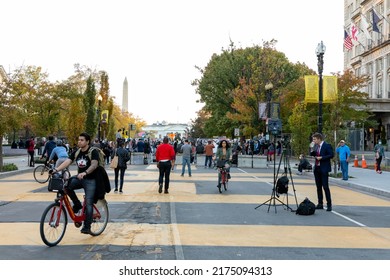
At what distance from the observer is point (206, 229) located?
30.8 feet

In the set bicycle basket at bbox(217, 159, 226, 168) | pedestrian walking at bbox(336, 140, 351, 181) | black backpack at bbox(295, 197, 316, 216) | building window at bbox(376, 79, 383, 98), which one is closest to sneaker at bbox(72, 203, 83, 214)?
black backpack at bbox(295, 197, 316, 216)

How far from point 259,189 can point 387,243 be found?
8967 mm

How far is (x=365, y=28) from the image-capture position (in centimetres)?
5178

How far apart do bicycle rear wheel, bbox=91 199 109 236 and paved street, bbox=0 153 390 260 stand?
0.68ft

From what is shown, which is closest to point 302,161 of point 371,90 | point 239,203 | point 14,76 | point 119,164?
point 239,203

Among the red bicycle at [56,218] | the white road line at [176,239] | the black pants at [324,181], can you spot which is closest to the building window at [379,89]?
the black pants at [324,181]

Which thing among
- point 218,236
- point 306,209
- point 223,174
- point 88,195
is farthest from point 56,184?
point 223,174

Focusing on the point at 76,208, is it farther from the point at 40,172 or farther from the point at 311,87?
the point at 311,87

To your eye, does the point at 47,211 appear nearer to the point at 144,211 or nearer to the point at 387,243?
the point at 144,211

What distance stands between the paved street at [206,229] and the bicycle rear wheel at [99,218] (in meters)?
0.21

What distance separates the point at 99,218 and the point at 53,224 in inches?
42.2

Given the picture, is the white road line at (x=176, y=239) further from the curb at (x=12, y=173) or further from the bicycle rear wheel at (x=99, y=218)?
the curb at (x=12, y=173)

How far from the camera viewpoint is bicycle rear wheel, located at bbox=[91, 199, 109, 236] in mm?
8602

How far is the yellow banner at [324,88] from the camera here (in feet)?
78.5
